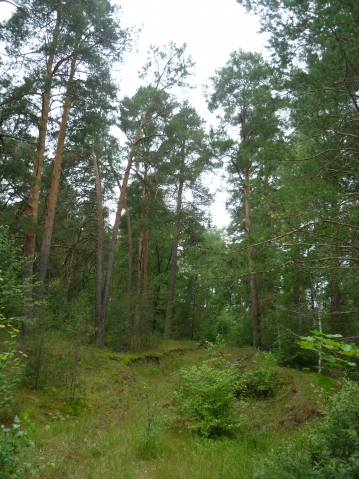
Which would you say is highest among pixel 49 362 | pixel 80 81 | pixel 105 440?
pixel 80 81

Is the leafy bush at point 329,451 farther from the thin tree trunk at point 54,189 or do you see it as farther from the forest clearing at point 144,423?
the thin tree trunk at point 54,189

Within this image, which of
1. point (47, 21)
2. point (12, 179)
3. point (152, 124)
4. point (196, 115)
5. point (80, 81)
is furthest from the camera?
point (196, 115)

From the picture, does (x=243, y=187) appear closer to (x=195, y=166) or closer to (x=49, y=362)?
(x=195, y=166)

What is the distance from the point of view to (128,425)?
23.2ft

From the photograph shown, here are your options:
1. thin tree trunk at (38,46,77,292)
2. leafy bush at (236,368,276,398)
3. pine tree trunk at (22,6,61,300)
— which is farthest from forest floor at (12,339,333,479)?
pine tree trunk at (22,6,61,300)

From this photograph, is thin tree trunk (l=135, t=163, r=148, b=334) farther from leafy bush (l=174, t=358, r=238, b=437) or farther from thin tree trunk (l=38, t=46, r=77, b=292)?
leafy bush (l=174, t=358, r=238, b=437)

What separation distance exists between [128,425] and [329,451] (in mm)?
4625

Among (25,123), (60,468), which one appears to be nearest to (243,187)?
(25,123)

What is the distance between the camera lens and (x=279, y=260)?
6.89 metres

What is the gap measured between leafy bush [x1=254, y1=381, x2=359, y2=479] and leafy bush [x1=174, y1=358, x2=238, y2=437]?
259 centimetres

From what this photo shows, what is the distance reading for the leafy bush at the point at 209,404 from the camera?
21.9 ft

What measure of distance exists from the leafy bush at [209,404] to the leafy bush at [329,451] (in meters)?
2.59

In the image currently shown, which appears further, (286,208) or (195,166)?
(195,166)

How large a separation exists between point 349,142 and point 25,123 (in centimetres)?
948
